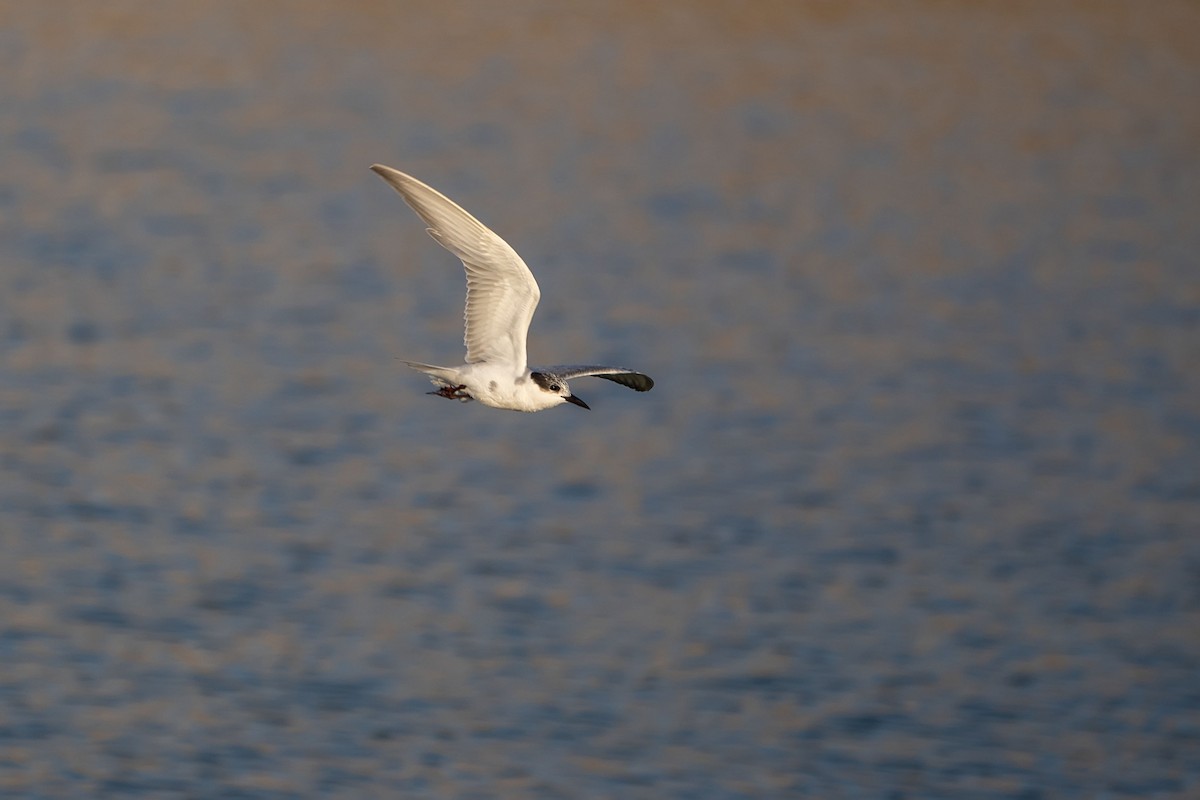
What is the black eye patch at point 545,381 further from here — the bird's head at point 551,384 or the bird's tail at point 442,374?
the bird's tail at point 442,374

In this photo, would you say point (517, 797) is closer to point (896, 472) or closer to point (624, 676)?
point (624, 676)

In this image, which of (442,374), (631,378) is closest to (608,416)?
(631,378)

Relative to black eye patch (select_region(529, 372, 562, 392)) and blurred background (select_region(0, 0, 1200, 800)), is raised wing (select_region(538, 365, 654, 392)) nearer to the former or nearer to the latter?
black eye patch (select_region(529, 372, 562, 392))

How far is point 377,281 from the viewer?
2138cm

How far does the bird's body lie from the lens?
9.41m

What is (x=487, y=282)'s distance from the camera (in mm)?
9648

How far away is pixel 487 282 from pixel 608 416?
9.44 m

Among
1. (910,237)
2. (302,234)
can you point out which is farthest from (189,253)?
(910,237)

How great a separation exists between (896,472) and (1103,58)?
15.3 meters

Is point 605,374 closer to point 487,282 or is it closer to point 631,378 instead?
point 631,378

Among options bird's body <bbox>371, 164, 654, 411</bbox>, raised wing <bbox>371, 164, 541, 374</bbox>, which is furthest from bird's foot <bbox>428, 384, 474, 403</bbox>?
raised wing <bbox>371, 164, 541, 374</bbox>

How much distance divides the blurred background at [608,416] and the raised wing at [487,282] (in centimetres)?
403

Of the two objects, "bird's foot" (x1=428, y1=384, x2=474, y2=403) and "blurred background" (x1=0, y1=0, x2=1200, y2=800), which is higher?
"blurred background" (x1=0, y1=0, x2=1200, y2=800)

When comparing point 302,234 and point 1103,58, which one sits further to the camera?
point 1103,58
